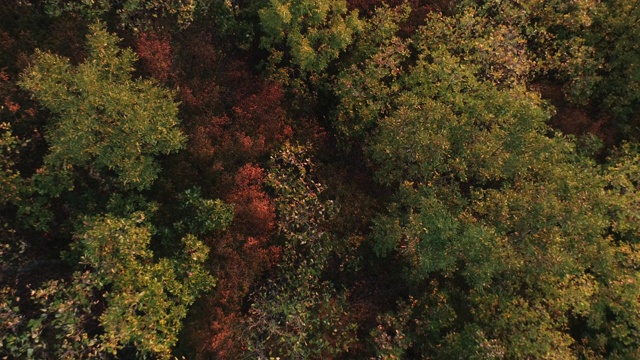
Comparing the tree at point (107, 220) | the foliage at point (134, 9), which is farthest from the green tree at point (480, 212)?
the tree at point (107, 220)

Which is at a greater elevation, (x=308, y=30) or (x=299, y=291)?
(x=308, y=30)

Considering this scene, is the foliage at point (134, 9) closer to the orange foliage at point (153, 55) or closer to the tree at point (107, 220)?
the orange foliage at point (153, 55)

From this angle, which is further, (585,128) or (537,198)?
(585,128)

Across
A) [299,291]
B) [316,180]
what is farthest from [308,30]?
[299,291]

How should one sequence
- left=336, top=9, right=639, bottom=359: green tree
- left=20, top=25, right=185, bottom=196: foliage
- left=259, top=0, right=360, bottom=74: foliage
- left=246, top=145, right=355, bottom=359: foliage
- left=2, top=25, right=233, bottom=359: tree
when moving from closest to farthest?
left=2, top=25, right=233, bottom=359: tree < left=20, top=25, right=185, bottom=196: foliage < left=246, top=145, right=355, bottom=359: foliage < left=336, top=9, right=639, bottom=359: green tree < left=259, top=0, right=360, bottom=74: foliage

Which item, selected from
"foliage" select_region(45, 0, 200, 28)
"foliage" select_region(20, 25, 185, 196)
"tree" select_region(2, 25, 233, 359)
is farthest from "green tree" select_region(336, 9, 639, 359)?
"foliage" select_region(20, 25, 185, 196)

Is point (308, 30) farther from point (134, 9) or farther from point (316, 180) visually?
point (134, 9)

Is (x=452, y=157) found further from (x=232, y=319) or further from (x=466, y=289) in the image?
(x=232, y=319)

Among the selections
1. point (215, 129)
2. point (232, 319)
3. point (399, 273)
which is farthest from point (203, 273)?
point (399, 273)

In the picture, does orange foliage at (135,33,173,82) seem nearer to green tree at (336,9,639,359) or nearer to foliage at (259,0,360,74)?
foliage at (259,0,360,74)
